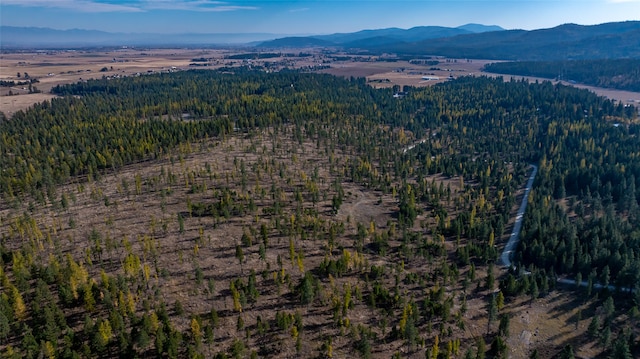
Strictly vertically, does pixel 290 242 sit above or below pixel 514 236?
above

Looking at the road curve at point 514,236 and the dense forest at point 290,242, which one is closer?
the dense forest at point 290,242

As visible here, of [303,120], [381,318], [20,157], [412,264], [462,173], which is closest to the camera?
[381,318]

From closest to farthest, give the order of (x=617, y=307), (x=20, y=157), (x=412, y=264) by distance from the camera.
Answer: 1. (x=617, y=307)
2. (x=412, y=264)
3. (x=20, y=157)

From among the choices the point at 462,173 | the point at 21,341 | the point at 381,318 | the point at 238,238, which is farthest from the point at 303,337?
the point at 462,173

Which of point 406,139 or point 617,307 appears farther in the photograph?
point 406,139

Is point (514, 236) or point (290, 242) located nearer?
point (290, 242)

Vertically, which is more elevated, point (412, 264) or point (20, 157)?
point (20, 157)

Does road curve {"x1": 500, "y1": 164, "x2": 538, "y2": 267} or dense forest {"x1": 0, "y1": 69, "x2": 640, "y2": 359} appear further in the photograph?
road curve {"x1": 500, "y1": 164, "x2": 538, "y2": 267}

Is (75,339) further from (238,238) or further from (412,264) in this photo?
(412,264)
